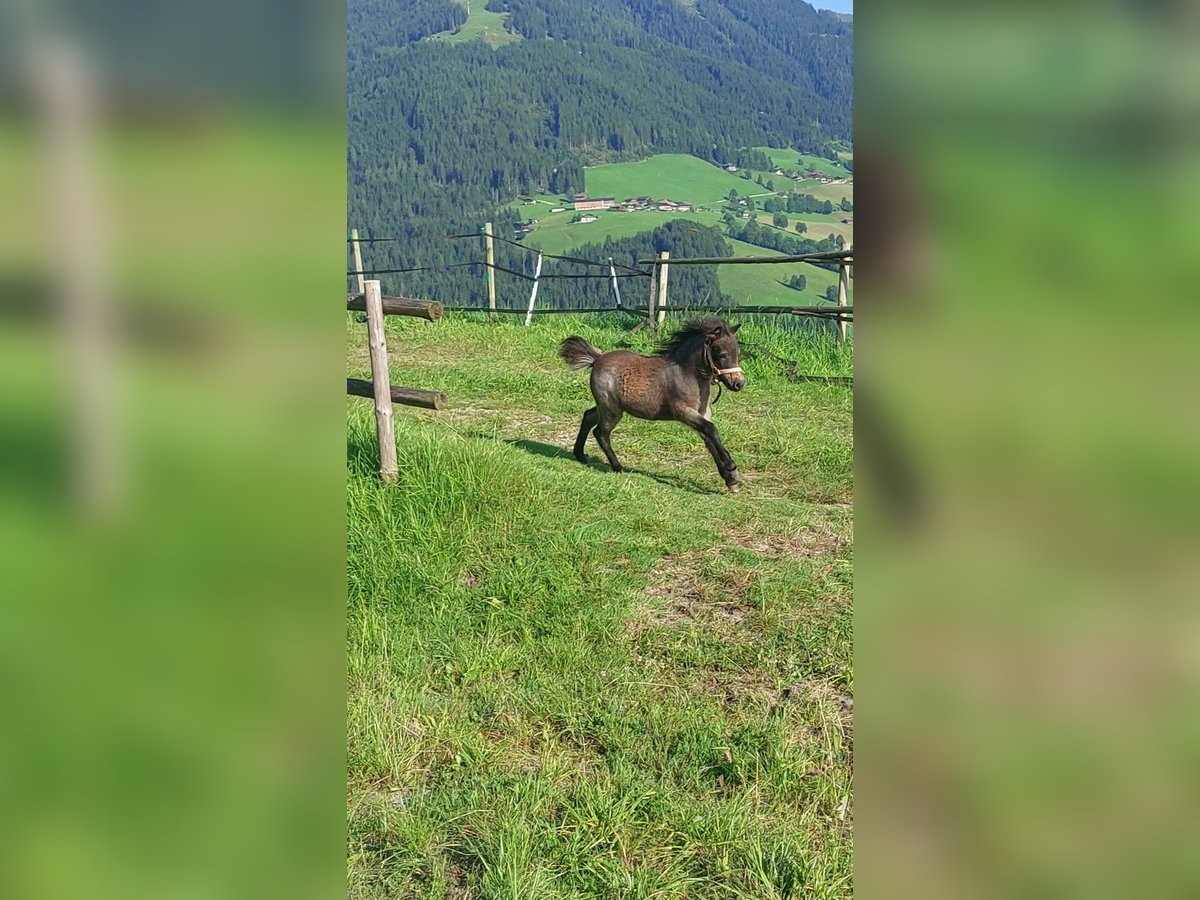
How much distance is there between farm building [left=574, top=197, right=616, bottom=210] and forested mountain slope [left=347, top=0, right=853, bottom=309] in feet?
17.7

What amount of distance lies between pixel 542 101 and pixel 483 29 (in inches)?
1316

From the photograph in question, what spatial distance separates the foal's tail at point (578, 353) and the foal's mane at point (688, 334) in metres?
0.55

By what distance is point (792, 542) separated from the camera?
5.03 metres

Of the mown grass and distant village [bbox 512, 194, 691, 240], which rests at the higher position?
distant village [bbox 512, 194, 691, 240]

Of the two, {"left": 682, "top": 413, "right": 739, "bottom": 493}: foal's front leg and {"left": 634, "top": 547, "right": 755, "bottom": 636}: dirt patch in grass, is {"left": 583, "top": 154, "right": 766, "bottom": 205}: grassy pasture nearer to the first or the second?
{"left": 682, "top": 413, "right": 739, "bottom": 493}: foal's front leg

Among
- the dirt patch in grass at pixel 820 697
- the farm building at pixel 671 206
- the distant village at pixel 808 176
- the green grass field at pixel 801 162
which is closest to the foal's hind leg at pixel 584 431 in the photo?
the dirt patch in grass at pixel 820 697

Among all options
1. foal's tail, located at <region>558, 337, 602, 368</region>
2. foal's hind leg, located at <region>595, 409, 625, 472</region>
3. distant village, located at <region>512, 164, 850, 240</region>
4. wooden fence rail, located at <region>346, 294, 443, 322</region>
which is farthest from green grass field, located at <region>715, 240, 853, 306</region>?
wooden fence rail, located at <region>346, 294, 443, 322</region>

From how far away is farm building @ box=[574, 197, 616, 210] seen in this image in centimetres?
7269

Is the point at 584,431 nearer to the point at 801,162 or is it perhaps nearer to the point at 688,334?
the point at 688,334

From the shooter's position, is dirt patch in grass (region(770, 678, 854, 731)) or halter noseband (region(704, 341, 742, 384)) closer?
dirt patch in grass (region(770, 678, 854, 731))
